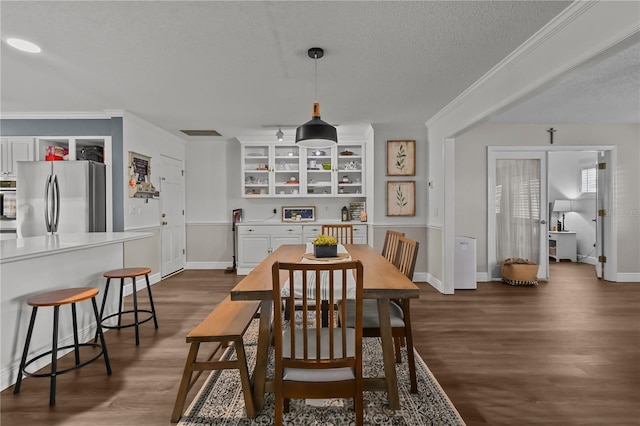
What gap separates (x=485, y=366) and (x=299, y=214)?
14.2 feet

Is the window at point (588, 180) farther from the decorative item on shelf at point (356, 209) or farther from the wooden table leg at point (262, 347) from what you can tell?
the wooden table leg at point (262, 347)

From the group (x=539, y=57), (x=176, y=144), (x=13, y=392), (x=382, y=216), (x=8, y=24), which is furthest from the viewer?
(x=176, y=144)

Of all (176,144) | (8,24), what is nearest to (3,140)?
(176,144)

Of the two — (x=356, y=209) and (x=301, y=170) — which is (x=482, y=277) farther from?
(x=301, y=170)

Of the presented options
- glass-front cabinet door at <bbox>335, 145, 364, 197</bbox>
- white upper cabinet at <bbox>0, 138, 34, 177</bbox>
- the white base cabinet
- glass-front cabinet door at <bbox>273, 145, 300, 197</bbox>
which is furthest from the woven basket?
white upper cabinet at <bbox>0, 138, 34, 177</bbox>

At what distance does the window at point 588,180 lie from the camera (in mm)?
7150

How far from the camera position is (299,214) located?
20.9 ft

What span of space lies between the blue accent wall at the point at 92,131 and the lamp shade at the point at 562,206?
8.58 m

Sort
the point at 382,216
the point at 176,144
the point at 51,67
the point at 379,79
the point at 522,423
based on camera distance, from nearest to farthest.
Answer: the point at 522,423, the point at 51,67, the point at 379,79, the point at 382,216, the point at 176,144

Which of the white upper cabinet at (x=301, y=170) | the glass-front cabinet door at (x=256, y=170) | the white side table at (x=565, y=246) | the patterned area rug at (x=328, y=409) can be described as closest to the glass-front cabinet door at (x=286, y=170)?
the white upper cabinet at (x=301, y=170)

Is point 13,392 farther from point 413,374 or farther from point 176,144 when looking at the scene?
point 176,144

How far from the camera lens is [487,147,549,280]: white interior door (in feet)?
17.4

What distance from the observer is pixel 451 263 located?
459 centimetres

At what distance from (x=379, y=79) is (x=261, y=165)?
3418 mm
